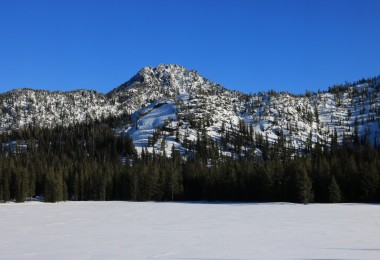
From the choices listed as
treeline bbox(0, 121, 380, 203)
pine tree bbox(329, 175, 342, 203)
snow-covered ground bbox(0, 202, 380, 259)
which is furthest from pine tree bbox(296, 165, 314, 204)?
snow-covered ground bbox(0, 202, 380, 259)

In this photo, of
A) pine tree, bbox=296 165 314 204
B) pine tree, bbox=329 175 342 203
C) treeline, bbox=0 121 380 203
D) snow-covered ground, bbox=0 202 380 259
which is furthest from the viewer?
treeline, bbox=0 121 380 203

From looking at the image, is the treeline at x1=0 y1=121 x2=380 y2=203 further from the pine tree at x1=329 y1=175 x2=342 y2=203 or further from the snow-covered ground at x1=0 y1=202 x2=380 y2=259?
the snow-covered ground at x1=0 y1=202 x2=380 y2=259

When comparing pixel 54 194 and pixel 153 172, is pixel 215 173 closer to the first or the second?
pixel 153 172

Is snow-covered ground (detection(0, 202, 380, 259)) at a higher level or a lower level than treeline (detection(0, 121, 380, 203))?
lower

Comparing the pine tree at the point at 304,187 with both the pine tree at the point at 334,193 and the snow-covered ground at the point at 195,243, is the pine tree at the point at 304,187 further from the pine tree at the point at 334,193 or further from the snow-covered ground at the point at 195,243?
the snow-covered ground at the point at 195,243

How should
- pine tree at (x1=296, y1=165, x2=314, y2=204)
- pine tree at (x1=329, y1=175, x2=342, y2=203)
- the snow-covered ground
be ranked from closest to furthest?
1. the snow-covered ground
2. pine tree at (x1=329, y1=175, x2=342, y2=203)
3. pine tree at (x1=296, y1=165, x2=314, y2=204)

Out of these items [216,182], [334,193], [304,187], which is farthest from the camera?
[216,182]

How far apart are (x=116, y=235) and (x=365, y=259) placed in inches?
731

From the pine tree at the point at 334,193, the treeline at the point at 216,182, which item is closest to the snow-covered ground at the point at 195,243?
the pine tree at the point at 334,193

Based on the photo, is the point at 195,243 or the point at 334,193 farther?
the point at 334,193

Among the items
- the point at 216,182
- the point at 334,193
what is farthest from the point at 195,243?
the point at 216,182

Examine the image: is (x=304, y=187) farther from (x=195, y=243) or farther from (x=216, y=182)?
(x=195, y=243)

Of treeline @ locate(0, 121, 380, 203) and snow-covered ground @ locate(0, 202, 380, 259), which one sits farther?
treeline @ locate(0, 121, 380, 203)

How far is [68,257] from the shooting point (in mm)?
20797
